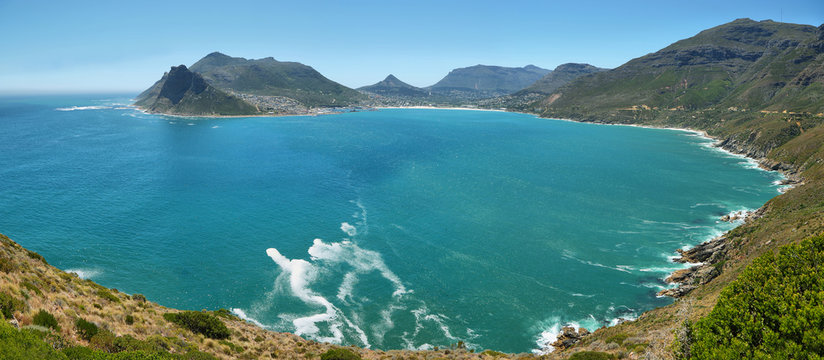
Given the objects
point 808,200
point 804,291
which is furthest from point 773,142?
point 804,291

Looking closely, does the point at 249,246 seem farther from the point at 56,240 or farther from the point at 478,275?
the point at 478,275

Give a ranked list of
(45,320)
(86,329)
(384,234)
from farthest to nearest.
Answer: (384,234)
(86,329)
(45,320)

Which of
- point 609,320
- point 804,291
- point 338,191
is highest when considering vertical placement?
point 804,291

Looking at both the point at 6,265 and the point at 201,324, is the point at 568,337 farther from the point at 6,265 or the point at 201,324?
the point at 6,265

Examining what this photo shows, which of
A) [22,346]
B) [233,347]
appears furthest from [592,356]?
[22,346]

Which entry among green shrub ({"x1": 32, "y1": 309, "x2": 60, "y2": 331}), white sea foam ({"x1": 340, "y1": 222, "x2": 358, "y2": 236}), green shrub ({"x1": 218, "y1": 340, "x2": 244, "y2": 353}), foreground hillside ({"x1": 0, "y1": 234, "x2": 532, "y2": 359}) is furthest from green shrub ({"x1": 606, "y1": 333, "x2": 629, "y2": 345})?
white sea foam ({"x1": 340, "y1": 222, "x2": 358, "y2": 236})

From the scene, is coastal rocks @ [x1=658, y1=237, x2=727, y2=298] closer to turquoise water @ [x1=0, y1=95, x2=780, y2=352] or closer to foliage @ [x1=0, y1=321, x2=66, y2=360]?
turquoise water @ [x1=0, y1=95, x2=780, y2=352]
